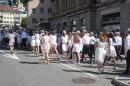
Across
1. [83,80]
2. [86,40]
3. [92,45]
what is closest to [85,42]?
[86,40]

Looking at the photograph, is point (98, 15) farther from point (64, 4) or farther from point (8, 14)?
point (8, 14)

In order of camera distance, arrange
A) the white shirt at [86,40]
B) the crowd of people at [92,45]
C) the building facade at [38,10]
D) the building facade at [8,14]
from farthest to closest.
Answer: the building facade at [8,14] < the building facade at [38,10] < the white shirt at [86,40] < the crowd of people at [92,45]

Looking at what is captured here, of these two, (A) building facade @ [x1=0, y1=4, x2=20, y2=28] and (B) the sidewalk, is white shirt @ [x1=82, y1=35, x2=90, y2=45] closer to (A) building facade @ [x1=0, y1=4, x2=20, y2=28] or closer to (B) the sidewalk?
(B) the sidewalk

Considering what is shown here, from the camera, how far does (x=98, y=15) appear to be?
72.2 feet

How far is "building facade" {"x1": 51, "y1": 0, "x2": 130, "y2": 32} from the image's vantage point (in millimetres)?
17328

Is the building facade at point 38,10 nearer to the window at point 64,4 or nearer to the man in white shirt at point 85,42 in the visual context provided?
the window at point 64,4

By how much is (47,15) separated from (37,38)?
46.9 m

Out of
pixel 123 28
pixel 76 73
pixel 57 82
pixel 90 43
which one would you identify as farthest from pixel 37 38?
pixel 57 82

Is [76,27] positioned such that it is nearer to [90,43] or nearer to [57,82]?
[90,43]

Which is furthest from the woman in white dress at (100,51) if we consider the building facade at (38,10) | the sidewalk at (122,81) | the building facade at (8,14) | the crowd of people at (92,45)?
the building facade at (8,14)

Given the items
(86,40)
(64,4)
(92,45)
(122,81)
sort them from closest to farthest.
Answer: (122,81) → (86,40) → (92,45) → (64,4)

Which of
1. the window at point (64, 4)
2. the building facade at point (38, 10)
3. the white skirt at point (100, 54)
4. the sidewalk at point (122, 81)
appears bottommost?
the sidewalk at point (122, 81)

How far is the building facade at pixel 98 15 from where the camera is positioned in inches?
682

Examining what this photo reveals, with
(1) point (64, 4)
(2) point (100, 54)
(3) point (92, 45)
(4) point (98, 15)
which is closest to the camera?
(2) point (100, 54)
